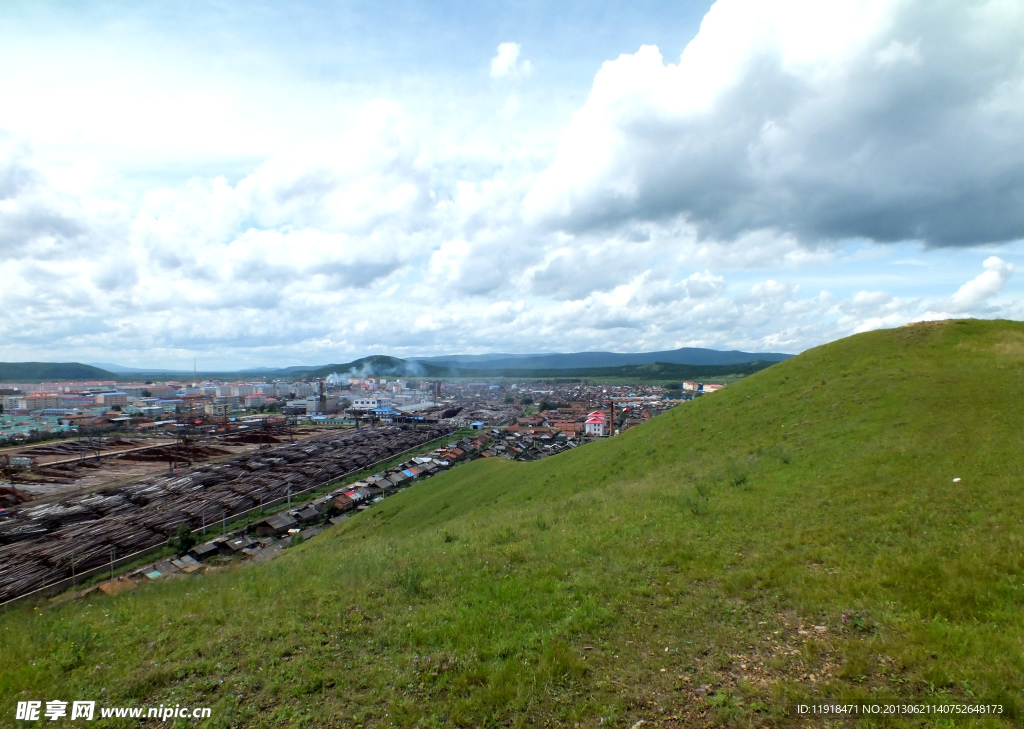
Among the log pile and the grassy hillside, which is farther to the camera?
the log pile

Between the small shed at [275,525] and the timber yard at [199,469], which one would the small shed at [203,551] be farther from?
the small shed at [275,525]

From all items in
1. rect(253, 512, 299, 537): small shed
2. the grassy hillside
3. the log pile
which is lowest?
rect(253, 512, 299, 537): small shed

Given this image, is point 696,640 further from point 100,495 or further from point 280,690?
point 100,495

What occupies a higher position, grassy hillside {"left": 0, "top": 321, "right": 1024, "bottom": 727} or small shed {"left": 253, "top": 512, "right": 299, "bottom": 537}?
grassy hillside {"left": 0, "top": 321, "right": 1024, "bottom": 727}

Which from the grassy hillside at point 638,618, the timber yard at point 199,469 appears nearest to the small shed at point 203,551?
the timber yard at point 199,469

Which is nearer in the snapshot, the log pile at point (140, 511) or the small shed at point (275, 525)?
the log pile at point (140, 511)

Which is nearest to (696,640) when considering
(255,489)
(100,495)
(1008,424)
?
(1008,424)

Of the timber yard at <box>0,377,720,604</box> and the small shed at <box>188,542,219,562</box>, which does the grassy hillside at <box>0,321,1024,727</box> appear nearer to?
the small shed at <box>188,542,219,562</box>
